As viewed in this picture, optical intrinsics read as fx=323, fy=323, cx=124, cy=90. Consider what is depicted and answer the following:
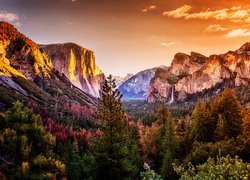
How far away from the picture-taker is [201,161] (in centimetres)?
5081

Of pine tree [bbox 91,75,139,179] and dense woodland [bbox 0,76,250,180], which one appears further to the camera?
pine tree [bbox 91,75,139,179]

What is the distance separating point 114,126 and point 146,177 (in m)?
24.6

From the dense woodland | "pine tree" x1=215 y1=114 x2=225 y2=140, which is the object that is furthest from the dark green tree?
"pine tree" x1=215 y1=114 x2=225 y2=140

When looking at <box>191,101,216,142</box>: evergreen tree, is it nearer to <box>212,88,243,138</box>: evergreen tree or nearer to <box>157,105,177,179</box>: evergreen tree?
<box>212,88,243,138</box>: evergreen tree

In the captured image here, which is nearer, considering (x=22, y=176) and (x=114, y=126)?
(x=22, y=176)

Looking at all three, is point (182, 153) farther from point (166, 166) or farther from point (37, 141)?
point (37, 141)

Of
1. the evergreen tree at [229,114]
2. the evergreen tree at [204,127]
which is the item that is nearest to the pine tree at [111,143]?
the evergreen tree at [229,114]

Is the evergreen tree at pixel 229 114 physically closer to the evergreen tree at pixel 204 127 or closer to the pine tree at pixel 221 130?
the pine tree at pixel 221 130

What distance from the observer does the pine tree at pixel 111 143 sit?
121 ft

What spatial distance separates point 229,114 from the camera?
59469 mm

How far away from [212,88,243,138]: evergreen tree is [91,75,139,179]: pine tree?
79.6 ft

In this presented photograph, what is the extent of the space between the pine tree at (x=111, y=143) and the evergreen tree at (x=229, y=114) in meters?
24.3

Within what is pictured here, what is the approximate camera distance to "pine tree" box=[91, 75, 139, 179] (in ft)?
121

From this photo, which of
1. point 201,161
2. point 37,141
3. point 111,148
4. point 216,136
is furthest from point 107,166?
point 216,136
